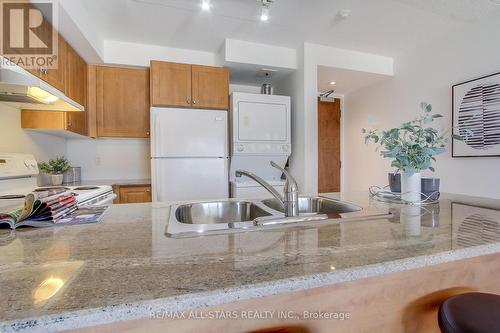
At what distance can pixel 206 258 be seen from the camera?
0.54 meters

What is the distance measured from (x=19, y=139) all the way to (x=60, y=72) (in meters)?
0.67

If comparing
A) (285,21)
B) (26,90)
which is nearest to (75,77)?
(26,90)

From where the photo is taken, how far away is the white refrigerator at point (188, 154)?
257cm

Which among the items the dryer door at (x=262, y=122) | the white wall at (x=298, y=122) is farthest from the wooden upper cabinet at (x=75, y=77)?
the white wall at (x=298, y=122)

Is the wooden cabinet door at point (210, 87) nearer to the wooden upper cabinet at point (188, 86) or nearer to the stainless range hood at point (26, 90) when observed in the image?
the wooden upper cabinet at point (188, 86)

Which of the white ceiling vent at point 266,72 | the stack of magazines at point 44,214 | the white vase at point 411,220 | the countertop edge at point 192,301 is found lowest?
the countertop edge at point 192,301

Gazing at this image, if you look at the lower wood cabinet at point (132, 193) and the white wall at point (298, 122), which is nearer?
the lower wood cabinet at point (132, 193)

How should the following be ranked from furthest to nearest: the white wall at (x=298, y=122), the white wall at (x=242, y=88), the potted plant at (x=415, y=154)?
1. the white wall at (x=242, y=88)
2. the white wall at (x=298, y=122)
3. the potted plant at (x=415, y=154)

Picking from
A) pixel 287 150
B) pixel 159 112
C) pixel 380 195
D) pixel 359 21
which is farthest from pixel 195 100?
pixel 380 195

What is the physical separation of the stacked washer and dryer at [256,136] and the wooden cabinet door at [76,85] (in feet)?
5.12

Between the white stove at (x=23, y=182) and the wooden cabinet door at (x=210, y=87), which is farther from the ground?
the wooden cabinet door at (x=210, y=87)

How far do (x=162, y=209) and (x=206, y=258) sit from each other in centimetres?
65

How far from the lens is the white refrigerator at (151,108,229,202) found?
2.57 meters

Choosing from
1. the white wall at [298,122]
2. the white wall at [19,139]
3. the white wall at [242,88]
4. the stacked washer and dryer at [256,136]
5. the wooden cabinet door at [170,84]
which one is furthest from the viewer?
→ the white wall at [242,88]
